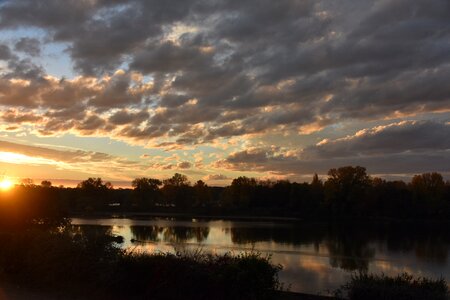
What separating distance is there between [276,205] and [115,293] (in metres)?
110

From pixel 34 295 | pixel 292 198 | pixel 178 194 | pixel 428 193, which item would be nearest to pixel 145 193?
pixel 178 194

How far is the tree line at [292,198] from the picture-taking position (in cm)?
10219

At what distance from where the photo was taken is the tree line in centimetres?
10219

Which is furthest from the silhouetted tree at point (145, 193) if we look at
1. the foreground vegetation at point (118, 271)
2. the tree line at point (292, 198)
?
the foreground vegetation at point (118, 271)

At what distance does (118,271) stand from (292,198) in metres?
104

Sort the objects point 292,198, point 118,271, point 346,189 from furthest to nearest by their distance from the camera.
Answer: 1. point 292,198
2. point 346,189
3. point 118,271

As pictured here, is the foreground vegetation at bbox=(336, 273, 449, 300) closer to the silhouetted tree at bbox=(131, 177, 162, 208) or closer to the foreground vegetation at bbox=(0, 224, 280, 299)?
the foreground vegetation at bbox=(0, 224, 280, 299)

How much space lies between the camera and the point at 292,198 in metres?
114

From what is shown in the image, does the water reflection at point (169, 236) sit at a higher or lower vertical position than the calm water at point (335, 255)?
higher

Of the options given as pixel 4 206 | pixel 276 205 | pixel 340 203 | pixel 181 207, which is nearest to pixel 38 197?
pixel 4 206

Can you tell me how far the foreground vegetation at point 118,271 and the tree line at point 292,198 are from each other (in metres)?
69.8

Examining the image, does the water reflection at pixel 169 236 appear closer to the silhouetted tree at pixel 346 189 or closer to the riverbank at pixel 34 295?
the riverbank at pixel 34 295

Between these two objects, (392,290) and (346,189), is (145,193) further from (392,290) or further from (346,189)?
(392,290)

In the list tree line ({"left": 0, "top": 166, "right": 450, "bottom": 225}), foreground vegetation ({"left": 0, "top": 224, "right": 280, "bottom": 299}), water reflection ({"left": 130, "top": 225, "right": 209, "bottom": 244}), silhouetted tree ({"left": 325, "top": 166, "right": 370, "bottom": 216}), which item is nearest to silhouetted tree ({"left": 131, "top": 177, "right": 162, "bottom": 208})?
tree line ({"left": 0, "top": 166, "right": 450, "bottom": 225})
